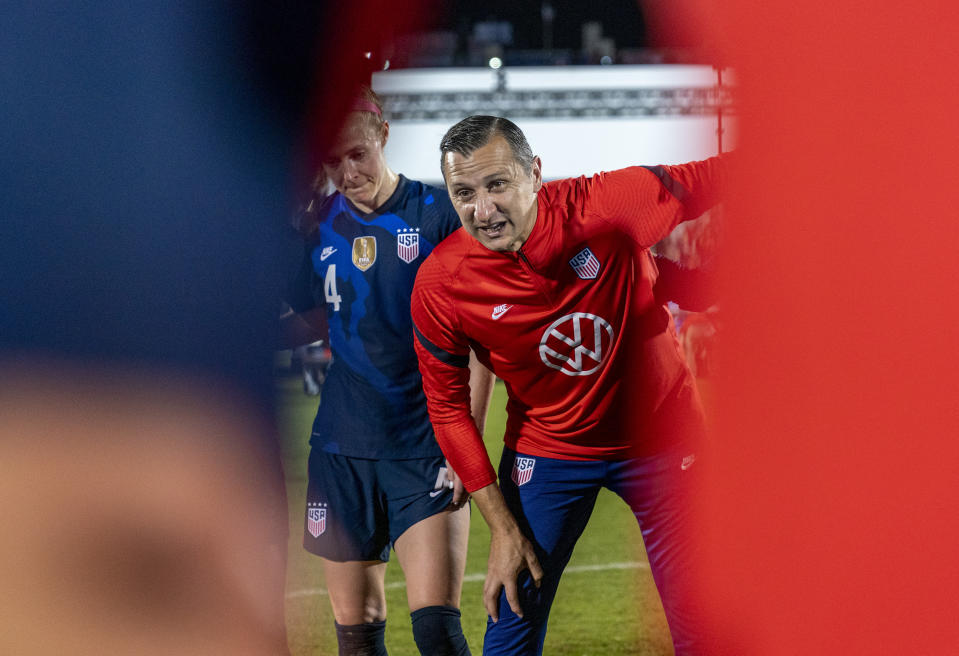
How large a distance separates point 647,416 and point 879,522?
1.93ft

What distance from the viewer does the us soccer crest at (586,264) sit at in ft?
6.56

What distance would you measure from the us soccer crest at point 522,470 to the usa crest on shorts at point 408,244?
0.56 meters

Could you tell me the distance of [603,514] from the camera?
4.86m

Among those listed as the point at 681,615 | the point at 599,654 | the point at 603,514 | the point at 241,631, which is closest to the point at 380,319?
the point at 241,631

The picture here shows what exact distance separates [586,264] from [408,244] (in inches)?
19.6

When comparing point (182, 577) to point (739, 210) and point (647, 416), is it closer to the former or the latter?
point (647, 416)

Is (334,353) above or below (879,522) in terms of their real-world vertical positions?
above

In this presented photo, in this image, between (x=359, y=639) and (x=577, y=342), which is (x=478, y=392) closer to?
(x=577, y=342)

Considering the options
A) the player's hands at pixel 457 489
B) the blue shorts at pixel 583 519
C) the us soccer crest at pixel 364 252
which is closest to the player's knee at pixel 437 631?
the blue shorts at pixel 583 519

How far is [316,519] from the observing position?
2.41 meters

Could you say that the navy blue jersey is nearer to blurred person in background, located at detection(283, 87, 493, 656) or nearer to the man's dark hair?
blurred person in background, located at detection(283, 87, 493, 656)

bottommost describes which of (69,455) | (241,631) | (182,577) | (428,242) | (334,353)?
(241,631)

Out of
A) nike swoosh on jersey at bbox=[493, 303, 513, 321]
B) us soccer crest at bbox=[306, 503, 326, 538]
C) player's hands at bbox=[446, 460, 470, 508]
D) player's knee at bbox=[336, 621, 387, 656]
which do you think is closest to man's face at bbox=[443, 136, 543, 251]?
nike swoosh on jersey at bbox=[493, 303, 513, 321]

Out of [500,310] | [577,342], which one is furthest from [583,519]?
[500,310]
